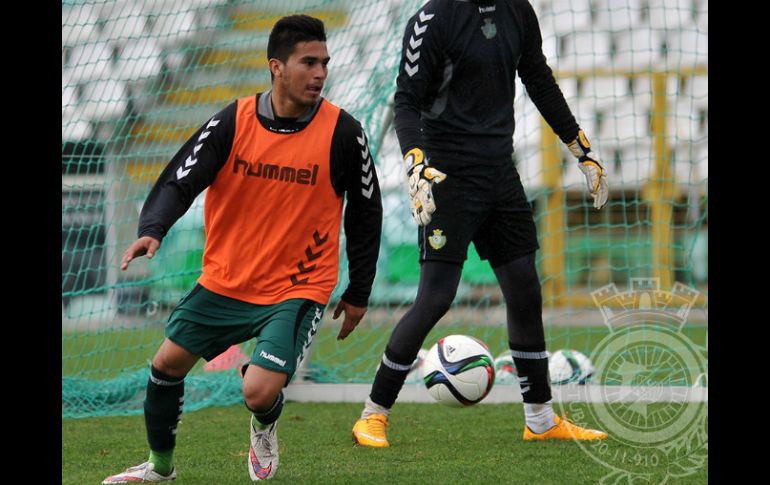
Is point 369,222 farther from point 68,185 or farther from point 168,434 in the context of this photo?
point 68,185

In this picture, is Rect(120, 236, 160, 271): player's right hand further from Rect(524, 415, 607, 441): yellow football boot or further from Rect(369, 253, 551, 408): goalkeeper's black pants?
Rect(524, 415, 607, 441): yellow football boot

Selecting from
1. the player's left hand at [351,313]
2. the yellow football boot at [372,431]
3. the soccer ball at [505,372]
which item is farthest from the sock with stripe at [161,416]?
the soccer ball at [505,372]

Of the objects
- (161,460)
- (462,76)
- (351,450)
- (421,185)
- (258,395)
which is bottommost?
(351,450)

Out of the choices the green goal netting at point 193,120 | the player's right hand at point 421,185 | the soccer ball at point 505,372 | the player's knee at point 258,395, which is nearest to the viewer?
the player's knee at point 258,395

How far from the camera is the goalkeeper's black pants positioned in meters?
4.91

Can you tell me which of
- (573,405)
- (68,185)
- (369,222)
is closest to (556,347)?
(573,405)

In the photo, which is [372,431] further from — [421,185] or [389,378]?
[421,185]

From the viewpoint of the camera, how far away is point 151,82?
24.0 ft

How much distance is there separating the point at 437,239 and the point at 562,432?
1097 millimetres

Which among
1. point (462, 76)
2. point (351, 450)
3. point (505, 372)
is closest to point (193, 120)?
point (505, 372)

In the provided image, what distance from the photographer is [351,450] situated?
4941 mm

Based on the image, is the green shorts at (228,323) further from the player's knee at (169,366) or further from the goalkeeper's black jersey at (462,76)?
the goalkeeper's black jersey at (462,76)

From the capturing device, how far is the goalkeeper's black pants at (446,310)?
491 cm

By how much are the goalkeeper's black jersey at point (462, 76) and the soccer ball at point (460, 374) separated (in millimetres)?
978
